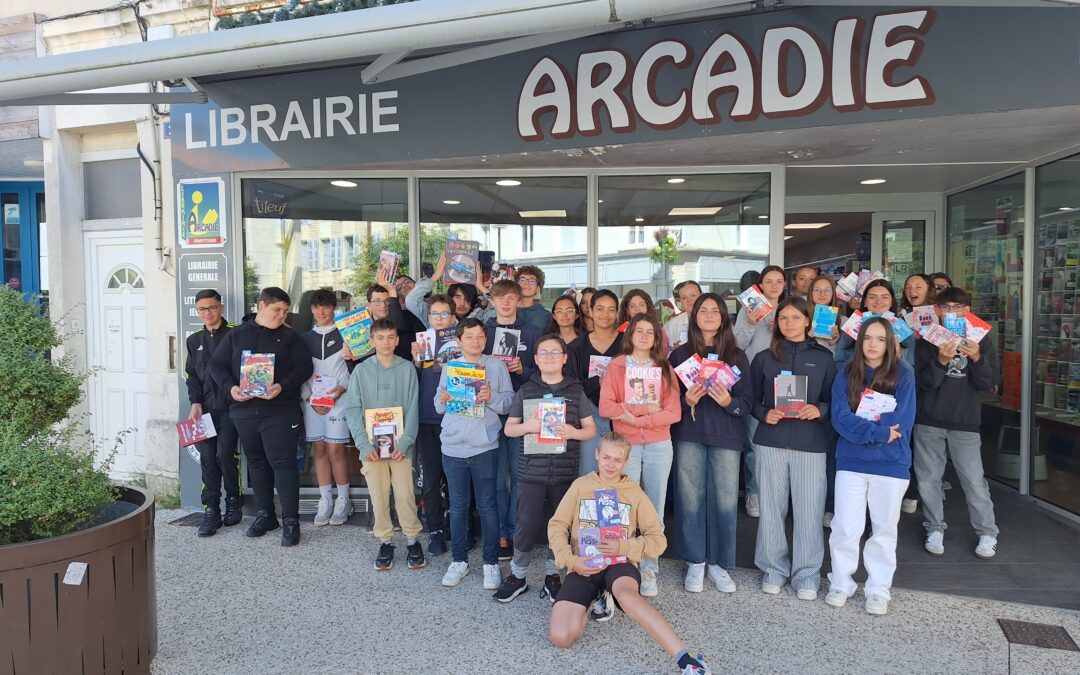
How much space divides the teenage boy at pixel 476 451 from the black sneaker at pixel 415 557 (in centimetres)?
26

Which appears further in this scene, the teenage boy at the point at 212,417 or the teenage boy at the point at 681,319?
the teenage boy at the point at 212,417

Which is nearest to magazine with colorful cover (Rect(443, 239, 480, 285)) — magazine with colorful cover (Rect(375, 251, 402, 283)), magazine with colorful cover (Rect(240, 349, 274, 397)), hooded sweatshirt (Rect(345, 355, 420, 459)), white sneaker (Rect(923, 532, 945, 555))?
magazine with colorful cover (Rect(375, 251, 402, 283))

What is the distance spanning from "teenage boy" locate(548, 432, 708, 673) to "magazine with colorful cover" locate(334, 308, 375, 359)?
2082 mm

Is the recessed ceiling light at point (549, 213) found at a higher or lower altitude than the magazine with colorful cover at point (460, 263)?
higher

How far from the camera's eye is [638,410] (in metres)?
4.06

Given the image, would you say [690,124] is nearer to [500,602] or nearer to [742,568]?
[742,568]

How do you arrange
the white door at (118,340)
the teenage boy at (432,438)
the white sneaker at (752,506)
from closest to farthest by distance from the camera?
the teenage boy at (432,438) < the white sneaker at (752,506) < the white door at (118,340)

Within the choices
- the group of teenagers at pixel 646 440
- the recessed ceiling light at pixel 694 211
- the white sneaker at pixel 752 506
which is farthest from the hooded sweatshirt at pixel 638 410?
the recessed ceiling light at pixel 694 211

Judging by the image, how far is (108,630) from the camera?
2.91 meters

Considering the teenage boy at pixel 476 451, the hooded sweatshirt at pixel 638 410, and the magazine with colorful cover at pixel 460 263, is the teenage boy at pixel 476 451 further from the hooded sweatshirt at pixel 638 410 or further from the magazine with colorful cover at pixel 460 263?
the magazine with colorful cover at pixel 460 263

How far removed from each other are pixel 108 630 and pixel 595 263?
179 inches

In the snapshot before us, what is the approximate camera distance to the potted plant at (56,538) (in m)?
2.72

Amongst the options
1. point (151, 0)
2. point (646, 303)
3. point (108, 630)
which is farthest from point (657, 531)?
point (151, 0)

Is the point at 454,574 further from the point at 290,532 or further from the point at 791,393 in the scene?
the point at 791,393
